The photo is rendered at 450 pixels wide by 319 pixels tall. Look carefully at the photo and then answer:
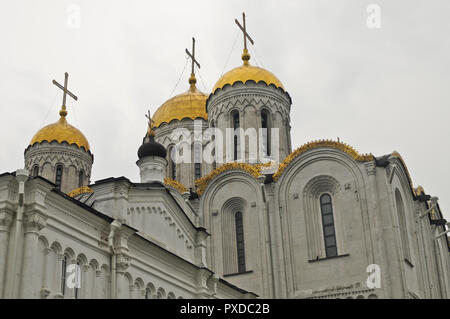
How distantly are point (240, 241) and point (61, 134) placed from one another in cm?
1246

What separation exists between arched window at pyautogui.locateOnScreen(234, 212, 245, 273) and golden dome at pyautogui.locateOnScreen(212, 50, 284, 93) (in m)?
6.47

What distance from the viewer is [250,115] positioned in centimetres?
2916

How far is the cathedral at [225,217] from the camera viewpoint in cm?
1462

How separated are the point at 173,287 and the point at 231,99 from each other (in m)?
13.0

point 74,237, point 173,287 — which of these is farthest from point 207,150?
point 74,237

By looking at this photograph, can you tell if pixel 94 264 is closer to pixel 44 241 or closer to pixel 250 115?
pixel 44 241

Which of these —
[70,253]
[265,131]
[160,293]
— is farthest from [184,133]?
[70,253]

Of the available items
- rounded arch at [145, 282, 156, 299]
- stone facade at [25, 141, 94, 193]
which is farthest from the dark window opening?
rounded arch at [145, 282, 156, 299]

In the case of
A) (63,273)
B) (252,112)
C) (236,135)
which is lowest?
(63,273)

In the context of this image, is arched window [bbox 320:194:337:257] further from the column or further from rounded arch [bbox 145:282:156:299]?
the column

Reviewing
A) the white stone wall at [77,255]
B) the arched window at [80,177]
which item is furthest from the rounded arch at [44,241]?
the arched window at [80,177]

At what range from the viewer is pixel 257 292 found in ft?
81.7

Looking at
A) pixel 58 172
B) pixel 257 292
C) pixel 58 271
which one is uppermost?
pixel 58 172
